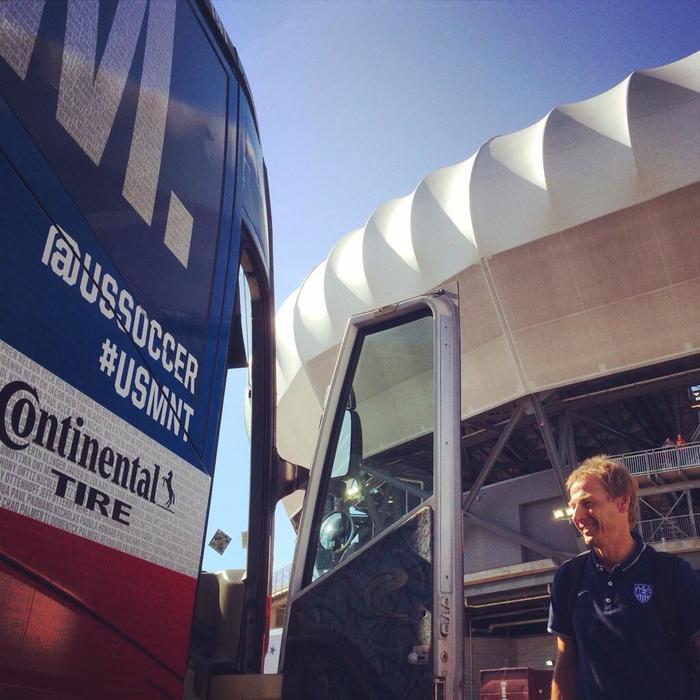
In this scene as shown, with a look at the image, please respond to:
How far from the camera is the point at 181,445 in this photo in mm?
1863

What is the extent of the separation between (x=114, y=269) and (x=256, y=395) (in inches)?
60.6

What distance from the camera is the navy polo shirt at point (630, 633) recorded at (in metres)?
1.90

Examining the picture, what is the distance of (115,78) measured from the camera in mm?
1692

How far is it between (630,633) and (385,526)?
0.83 metres

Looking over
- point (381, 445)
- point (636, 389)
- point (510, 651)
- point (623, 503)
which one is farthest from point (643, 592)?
point (510, 651)

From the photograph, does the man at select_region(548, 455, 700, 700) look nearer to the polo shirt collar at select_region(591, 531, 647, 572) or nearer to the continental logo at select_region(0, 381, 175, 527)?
the polo shirt collar at select_region(591, 531, 647, 572)

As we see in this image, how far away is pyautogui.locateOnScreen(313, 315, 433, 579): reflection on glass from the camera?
231 cm

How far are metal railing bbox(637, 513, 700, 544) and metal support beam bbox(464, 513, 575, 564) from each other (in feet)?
8.81

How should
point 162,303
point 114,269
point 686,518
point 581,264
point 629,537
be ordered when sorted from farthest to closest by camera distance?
point 686,518
point 581,264
point 629,537
point 162,303
point 114,269

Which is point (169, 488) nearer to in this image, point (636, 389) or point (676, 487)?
point (636, 389)

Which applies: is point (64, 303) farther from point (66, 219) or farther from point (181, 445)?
point (181, 445)

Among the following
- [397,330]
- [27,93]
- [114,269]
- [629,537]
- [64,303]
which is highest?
[397,330]

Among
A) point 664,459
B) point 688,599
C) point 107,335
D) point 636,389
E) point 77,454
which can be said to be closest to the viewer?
point 77,454

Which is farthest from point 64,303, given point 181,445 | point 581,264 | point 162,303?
point 581,264
